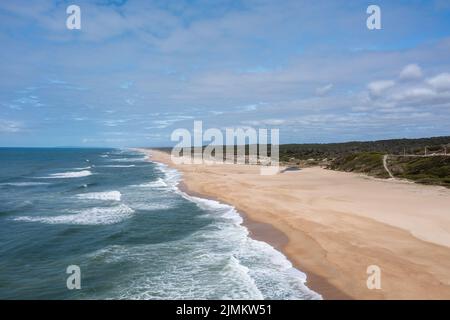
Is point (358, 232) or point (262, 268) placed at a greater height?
point (358, 232)

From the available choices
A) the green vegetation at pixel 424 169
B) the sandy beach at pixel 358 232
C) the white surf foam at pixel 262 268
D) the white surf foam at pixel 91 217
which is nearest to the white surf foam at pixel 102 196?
the white surf foam at pixel 91 217

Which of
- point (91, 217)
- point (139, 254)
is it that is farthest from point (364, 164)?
point (139, 254)

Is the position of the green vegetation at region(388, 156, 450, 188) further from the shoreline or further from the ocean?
the ocean

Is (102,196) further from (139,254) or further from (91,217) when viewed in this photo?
(139,254)

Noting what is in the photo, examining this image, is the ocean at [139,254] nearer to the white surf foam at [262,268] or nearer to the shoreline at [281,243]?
the white surf foam at [262,268]

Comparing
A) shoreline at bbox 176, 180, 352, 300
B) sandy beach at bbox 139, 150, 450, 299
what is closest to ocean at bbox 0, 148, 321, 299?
shoreline at bbox 176, 180, 352, 300

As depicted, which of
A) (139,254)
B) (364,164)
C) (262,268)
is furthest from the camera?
(364,164)

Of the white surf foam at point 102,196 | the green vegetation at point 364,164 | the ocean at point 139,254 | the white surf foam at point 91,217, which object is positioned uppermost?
the green vegetation at point 364,164
